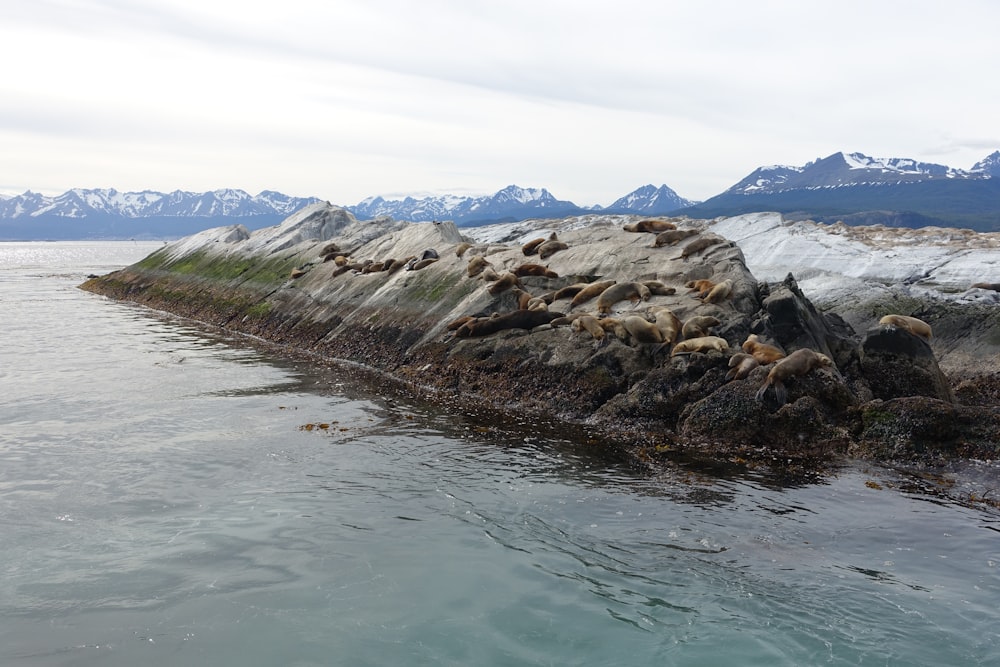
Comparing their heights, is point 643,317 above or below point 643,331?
above

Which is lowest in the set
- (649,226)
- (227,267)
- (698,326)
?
(698,326)

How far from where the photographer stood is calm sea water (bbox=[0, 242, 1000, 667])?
6.23 metres

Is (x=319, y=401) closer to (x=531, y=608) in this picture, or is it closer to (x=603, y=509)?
(x=603, y=509)

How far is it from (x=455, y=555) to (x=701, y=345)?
705 cm

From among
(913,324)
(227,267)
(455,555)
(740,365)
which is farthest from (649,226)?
(227,267)

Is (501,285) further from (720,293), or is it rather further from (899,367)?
(899,367)

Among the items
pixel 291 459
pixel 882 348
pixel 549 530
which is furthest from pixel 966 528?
pixel 291 459

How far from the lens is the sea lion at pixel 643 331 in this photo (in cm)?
1392

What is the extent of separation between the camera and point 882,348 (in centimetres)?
1375

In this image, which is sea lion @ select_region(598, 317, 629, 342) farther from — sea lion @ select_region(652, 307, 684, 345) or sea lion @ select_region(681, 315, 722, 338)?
sea lion @ select_region(681, 315, 722, 338)

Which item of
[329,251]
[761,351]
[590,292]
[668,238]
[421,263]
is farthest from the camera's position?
[329,251]

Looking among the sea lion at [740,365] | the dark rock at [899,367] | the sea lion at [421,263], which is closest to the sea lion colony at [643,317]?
the sea lion at [740,365]

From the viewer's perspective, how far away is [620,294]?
16203 millimetres

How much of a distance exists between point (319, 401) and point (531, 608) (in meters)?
9.15
